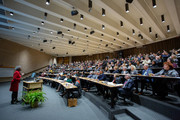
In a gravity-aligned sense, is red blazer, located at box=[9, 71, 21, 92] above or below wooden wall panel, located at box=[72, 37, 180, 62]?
below

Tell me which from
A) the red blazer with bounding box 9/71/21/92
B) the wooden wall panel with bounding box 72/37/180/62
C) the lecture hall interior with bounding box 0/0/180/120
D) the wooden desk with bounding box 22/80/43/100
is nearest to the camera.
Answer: the lecture hall interior with bounding box 0/0/180/120

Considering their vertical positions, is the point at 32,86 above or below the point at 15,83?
below

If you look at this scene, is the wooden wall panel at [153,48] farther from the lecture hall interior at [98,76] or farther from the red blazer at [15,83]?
the red blazer at [15,83]

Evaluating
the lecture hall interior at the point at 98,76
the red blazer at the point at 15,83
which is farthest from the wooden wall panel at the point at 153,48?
the red blazer at the point at 15,83

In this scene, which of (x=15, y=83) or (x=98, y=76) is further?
(x=98, y=76)

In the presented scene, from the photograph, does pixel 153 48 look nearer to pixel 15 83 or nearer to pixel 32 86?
pixel 32 86

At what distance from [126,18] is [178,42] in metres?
6.52

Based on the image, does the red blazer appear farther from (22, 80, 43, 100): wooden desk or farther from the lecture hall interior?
(22, 80, 43, 100): wooden desk

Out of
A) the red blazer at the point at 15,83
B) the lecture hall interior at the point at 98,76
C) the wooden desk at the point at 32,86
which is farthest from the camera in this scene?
the wooden desk at the point at 32,86

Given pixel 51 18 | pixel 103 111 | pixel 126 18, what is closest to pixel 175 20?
pixel 126 18

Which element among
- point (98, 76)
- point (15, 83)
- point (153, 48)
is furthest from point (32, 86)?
point (153, 48)

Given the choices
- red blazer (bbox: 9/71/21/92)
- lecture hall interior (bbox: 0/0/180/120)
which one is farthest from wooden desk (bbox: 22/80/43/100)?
red blazer (bbox: 9/71/21/92)

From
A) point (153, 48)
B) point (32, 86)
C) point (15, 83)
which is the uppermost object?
point (153, 48)

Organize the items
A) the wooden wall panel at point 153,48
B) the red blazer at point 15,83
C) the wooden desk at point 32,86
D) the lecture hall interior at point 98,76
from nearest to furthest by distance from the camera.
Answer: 1. the lecture hall interior at point 98,76
2. the red blazer at point 15,83
3. the wooden desk at point 32,86
4. the wooden wall panel at point 153,48
